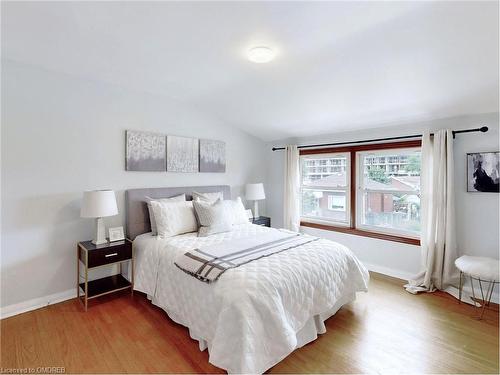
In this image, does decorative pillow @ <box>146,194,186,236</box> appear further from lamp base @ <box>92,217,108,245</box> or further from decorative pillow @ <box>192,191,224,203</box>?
lamp base @ <box>92,217,108,245</box>

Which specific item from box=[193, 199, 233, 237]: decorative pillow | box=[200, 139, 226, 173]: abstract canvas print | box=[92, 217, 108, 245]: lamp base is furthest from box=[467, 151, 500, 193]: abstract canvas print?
box=[92, 217, 108, 245]: lamp base

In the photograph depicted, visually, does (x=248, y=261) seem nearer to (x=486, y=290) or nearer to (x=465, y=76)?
(x=465, y=76)

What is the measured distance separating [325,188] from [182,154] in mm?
2296

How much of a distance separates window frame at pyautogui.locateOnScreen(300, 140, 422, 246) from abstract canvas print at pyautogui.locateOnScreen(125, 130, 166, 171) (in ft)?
7.48

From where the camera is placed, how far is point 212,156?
3.95 m

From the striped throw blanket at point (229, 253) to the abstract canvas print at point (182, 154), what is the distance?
1480 millimetres

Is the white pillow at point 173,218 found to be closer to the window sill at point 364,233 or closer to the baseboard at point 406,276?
the window sill at point 364,233

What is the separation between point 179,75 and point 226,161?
1.65 meters

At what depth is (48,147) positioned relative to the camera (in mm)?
2596

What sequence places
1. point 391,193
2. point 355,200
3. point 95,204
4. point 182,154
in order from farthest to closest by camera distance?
point 355,200
point 182,154
point 391,193
point 95,204

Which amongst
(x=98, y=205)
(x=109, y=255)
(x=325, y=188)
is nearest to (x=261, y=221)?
(x=325, y=188)

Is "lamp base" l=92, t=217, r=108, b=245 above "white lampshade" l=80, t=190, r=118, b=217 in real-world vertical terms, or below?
below

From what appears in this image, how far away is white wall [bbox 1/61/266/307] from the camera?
241cm

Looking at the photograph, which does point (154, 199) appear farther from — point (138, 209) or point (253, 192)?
point (253, 192)
